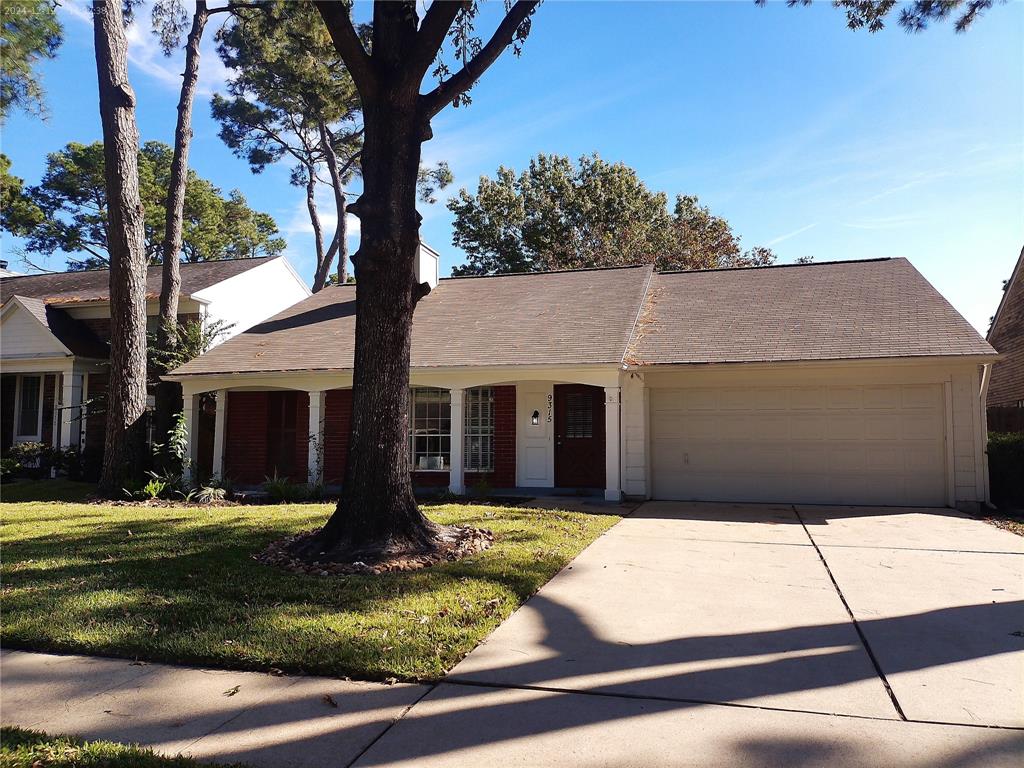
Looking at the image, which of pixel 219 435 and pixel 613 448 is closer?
pixel 613 448

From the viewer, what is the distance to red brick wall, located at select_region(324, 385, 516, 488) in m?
14.1

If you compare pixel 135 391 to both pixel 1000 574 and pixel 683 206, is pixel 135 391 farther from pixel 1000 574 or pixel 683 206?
pixel 683 206

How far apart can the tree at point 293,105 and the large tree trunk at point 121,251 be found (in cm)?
353

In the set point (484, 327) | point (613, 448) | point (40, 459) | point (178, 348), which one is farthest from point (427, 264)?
point (40, 459)

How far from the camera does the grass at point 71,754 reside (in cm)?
291

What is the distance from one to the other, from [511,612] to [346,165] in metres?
28.0

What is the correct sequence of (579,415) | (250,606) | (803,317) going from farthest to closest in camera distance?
(579,415) → (803,317) → (250,606)

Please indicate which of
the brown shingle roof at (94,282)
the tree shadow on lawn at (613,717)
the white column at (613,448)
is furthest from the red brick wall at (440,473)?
the tree shadow on lawn at (613,717)

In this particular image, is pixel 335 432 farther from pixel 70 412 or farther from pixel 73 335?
pixel 73 335

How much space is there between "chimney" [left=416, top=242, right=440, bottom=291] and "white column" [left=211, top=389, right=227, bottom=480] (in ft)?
17.4

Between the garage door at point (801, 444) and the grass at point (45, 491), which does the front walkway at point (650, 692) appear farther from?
the grass at point (45, 491)

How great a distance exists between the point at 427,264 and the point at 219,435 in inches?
258

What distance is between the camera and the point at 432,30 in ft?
23.4

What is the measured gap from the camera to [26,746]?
3.07 m
